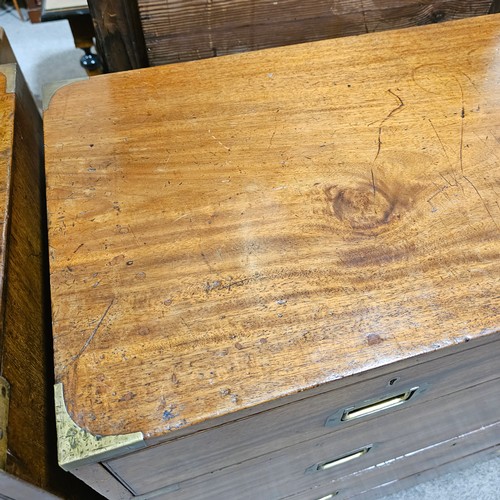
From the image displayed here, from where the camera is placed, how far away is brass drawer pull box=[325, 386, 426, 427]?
0.51 metres

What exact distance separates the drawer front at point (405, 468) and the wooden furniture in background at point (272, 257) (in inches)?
5.0

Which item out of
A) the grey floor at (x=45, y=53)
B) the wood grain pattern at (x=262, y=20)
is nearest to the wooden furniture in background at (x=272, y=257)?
the wood grain pattern at (x=262, y=20)

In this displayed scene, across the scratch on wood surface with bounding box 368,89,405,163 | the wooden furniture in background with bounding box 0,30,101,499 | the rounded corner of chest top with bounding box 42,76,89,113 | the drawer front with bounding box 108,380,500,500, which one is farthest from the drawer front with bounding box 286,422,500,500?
the rounded corner of chest top with bounding box 42,76,89,113

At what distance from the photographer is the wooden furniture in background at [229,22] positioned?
69cm

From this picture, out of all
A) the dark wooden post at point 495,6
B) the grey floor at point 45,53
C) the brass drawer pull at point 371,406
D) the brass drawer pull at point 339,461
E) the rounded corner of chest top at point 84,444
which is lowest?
the brass drawer pull at point 339,461

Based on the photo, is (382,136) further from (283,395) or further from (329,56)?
(283,395)

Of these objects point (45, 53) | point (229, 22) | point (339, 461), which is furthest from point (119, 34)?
point (45, 53)

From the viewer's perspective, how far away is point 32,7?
79.4 inches

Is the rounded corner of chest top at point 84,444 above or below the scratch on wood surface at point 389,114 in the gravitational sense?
below

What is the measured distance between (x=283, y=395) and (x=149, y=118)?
355mm

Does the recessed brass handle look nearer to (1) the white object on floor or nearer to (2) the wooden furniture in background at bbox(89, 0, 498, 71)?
(2) the wooden furniture in background at bbox(89, 0, 498, 71)

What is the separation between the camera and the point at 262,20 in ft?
2.41

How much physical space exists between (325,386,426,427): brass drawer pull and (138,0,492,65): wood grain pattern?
0.55 m

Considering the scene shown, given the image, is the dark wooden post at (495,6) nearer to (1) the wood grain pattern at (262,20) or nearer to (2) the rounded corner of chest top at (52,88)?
(1) the wood grain pattern at (262,20)
